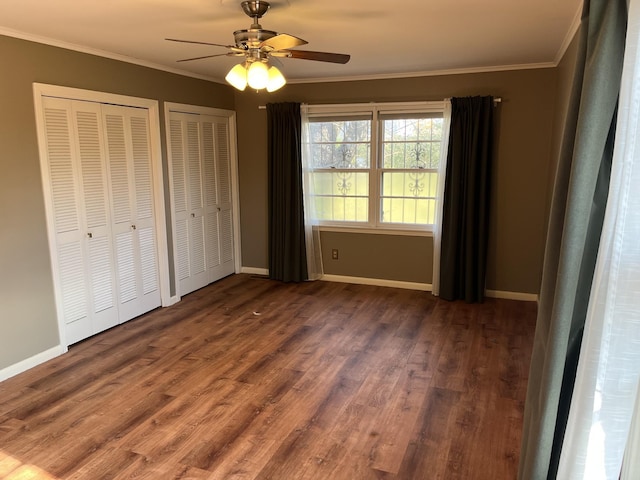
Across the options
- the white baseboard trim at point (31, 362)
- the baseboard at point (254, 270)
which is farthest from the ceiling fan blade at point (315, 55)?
the baseboard at point (254, 270)

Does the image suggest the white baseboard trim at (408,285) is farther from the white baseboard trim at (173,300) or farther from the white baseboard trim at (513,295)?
the white baseboard trim at (173,300)

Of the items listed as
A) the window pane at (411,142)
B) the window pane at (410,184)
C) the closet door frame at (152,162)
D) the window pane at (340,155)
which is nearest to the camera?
the closet door frame at (152,162)

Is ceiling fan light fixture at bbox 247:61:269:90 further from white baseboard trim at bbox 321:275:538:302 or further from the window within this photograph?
white baseboard trim at bbox 321:275:538:302

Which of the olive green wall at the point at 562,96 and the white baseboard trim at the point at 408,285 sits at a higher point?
the olive green wall at the point at 562,96

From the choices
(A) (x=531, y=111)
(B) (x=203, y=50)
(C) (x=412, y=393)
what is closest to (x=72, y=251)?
(B) (x=203, y=50)

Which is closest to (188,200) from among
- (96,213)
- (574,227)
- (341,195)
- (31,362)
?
(96,213)

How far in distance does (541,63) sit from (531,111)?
1.44 feet

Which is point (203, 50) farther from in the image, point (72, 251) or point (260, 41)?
point (72, 251)

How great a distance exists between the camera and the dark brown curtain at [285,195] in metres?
5.29

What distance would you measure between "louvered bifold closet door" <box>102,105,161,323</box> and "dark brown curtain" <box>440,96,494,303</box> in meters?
2.99

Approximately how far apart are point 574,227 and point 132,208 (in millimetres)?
3857

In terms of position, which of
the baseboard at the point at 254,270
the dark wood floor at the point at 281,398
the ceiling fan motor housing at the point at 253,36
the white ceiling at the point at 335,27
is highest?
the white ceiling at the point at 335,27

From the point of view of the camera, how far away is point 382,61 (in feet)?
14.0

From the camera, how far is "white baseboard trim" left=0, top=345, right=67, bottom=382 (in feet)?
10.7
